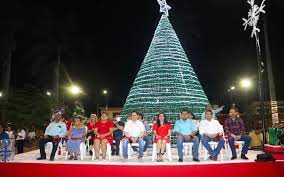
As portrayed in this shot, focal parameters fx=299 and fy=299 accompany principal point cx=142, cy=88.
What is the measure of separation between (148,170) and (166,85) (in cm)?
701

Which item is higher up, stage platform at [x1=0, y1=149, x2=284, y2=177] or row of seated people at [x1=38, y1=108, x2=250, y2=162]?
row of seated people at [x1=38, y1=108, x2=250, y2=162]

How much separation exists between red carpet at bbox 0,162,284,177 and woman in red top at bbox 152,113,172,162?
6.89 feet

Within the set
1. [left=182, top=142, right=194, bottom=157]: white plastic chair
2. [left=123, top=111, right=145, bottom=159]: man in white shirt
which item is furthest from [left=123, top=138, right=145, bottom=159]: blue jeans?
[left=182, top=142, right=194, bottom=157]: white plastic chair

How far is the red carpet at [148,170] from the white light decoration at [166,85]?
645 cm

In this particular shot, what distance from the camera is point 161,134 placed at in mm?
7773

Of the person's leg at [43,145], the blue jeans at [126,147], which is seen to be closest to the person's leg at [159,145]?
the blue jeans at [126,147]

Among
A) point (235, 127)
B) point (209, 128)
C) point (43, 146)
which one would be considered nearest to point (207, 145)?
point (209, 128)

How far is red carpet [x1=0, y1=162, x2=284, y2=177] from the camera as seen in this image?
5227 millimetres

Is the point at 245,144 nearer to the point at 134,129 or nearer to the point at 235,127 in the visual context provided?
the point at 235,127

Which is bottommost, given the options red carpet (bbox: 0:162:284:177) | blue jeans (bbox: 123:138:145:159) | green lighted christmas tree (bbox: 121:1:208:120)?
red carpet (bbox: 0:162:284:177)

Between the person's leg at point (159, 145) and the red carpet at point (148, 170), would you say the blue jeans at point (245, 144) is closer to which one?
the person's leg at point (159, 145)

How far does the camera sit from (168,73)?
12.1 meters

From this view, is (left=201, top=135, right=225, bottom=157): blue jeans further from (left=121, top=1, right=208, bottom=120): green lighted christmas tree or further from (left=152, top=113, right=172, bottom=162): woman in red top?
(left=121, top=1, right=208, bottom=120): green lighted christmas tree

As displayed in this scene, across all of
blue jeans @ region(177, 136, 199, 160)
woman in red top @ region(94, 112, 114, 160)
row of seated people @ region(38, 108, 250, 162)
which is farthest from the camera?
woman in red top @ region(94, 112, 114, 160)
